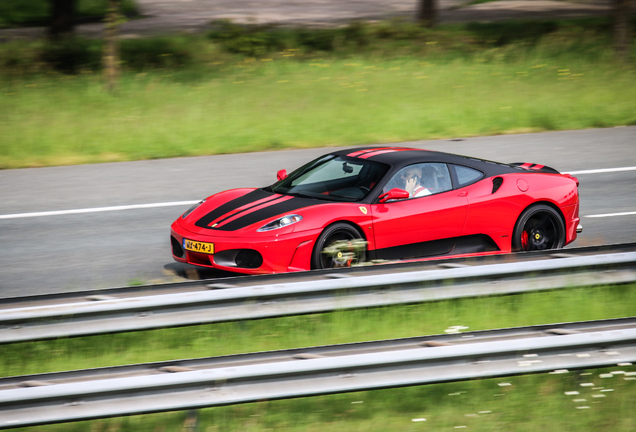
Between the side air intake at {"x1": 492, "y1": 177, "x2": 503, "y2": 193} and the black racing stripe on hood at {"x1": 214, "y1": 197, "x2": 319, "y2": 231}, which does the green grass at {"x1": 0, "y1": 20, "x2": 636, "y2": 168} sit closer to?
the side air intake at {"x1": 492, "y1": 177, "x2": 503, "y2": 193}

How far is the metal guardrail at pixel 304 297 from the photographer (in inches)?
185

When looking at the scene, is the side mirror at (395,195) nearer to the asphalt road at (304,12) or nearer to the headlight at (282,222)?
the headlight at (282,222)

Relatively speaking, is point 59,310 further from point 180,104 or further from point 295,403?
point 180,104

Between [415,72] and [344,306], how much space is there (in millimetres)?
15511

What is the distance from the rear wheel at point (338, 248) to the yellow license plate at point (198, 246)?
926 mm

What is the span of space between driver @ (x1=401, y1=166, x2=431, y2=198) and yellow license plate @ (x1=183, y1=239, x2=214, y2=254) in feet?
6.51

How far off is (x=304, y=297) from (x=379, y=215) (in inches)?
85.5

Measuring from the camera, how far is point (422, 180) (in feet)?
24.5

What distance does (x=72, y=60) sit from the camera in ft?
65.3

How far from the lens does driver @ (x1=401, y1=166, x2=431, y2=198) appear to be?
7.38 metres

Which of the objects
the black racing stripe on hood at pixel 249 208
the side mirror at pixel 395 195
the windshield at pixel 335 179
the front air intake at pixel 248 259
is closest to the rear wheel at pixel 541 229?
the side mirror at pixel 395 195

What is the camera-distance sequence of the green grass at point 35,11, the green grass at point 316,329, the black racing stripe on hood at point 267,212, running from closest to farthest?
the green grass at point 316,329, the black racing stripe on hood at point 267,212, the green grass at point 35,11

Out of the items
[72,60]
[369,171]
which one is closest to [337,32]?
[72,60]

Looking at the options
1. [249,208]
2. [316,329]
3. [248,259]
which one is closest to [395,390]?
[316,329]
